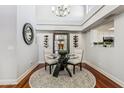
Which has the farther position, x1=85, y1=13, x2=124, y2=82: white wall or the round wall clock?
the round wall clock

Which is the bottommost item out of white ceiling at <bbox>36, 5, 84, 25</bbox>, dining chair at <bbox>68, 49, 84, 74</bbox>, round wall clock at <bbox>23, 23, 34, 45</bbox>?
dining chair at <bbox>68, 49, 84, 74</bbox>

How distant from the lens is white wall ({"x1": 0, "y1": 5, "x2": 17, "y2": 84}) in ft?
9.14

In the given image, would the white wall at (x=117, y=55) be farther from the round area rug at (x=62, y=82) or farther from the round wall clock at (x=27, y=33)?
the round wall clock at (x=27, y=33)

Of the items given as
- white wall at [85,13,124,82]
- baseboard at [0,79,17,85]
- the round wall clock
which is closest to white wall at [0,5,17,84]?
baseboard at [0,79,17,85]

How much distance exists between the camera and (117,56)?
A: 2.92 metres

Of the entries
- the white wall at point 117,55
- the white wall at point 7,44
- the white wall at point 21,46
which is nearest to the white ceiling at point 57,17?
the white wall at point 21,46

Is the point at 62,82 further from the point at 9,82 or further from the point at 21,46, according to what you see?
the point at 21,46

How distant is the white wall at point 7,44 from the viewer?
9.14 ft

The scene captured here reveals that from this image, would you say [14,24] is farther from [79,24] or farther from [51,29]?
[79,24]

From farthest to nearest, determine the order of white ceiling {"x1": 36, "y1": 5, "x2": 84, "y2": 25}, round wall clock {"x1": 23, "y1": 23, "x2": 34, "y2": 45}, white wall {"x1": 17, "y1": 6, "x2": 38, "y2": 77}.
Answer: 1. white ceiling {"x1": 36, "y1": 5, "x2": 84, "y2": 25}
2. round wall clock {"x1": 23, "y1": 23, "x2": 34, "y2": 45}
3. white wall {"x1": 17, "y1": 6, "x2": 38, "y2": 77}

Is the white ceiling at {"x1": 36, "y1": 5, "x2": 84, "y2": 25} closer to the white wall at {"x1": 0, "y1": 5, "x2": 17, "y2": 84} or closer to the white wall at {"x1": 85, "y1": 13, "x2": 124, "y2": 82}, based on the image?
the white wall at {"x1": 85, "y1": 13, "x2": 124, "y2": 82}
